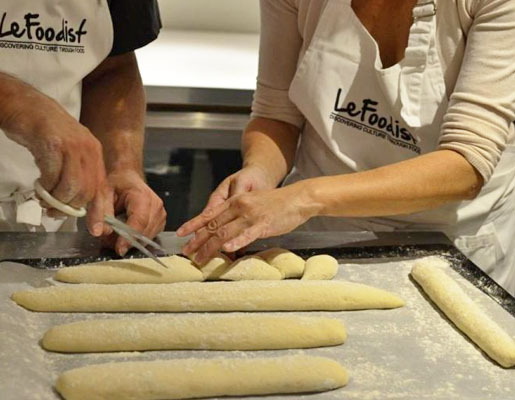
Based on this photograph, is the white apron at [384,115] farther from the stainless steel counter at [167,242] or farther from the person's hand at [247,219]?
the person's hand at [247,219]

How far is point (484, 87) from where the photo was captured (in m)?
1.40

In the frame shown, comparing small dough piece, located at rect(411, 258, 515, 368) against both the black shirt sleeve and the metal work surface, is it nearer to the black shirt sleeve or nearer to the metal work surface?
the metal work surface

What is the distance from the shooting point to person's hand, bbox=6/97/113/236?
1184 millimetres

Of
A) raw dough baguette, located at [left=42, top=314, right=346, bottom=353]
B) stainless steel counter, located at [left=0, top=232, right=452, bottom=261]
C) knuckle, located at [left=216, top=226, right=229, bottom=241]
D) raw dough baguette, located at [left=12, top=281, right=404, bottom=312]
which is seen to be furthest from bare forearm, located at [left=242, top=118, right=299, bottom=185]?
raw dough baguette, located at [left=42, top=314, right=346, bottom=353]

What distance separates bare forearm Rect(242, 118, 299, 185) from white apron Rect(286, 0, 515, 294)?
0.08m

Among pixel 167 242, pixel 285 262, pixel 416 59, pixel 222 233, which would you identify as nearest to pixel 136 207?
pixel 167 242

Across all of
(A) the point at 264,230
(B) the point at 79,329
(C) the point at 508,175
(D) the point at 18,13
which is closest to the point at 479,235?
(C) the point at 508,175

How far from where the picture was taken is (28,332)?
116cm

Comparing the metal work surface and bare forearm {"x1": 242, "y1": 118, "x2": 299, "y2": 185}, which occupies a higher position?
bare forearm {"x1": 242, "y1": 118, "x2": 299, "y2": 185}

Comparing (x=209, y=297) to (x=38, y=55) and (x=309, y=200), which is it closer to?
(x=309, y=200)

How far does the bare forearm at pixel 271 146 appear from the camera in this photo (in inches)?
65.2

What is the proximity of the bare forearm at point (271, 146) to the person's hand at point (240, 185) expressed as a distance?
42mm

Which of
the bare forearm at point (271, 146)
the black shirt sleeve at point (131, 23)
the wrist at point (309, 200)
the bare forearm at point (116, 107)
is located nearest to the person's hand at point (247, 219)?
the wrist at point (309, 200)

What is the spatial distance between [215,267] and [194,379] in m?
0.35
